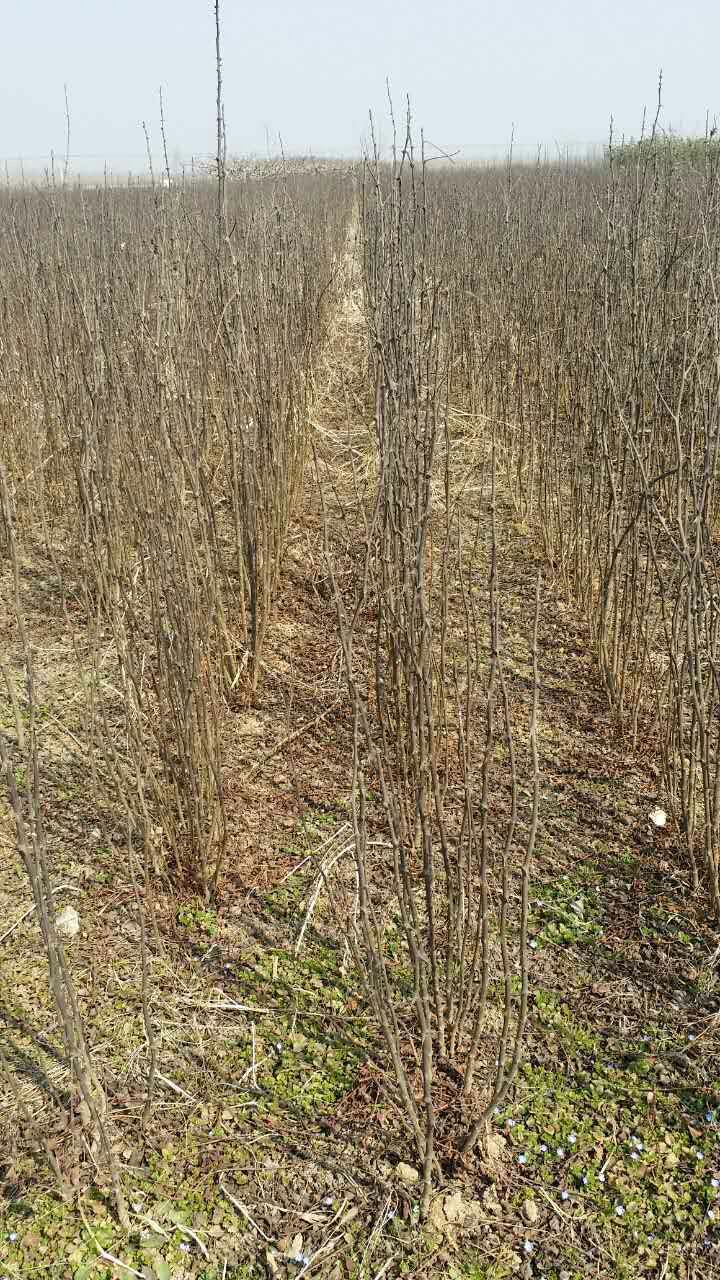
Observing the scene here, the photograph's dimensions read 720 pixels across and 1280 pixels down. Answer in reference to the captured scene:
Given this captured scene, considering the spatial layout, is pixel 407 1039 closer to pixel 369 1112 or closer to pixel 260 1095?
pixel 369 1112

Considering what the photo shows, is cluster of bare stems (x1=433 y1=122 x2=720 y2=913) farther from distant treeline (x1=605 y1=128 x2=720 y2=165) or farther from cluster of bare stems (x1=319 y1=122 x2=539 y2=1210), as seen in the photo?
cluster of bare stems (x1=319 y1=122 x2=539 y2=1210)

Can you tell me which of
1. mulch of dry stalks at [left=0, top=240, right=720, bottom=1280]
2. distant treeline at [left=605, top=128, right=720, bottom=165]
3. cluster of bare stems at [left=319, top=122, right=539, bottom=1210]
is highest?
distant treeline at [left=605, top=128, right=720, bottom=165]

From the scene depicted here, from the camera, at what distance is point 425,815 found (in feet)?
4.01

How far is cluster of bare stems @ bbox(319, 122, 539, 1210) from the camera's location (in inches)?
47.1

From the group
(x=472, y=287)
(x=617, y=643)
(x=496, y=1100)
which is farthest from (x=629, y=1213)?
(x=472, y=287)

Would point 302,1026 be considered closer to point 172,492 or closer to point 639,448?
point 172,492

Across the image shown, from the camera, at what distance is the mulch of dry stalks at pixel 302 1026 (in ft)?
4.29

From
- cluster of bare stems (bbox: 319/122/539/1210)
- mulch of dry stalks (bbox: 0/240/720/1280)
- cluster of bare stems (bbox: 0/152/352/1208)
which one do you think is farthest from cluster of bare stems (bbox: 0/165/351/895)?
cluster of bare stems (bbox: 319/122/539/1210)

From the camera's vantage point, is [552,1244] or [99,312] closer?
[552,1244]

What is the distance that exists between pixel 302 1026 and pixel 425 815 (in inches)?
27.0

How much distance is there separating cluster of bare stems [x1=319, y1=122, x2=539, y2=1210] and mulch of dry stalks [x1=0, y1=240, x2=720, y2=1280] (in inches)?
3.5

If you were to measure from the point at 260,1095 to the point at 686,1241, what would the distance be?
2.35 feet

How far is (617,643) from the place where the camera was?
264 centimetres

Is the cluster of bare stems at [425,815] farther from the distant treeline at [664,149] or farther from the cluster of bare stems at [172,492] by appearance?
the distant treeline at [664,149]
